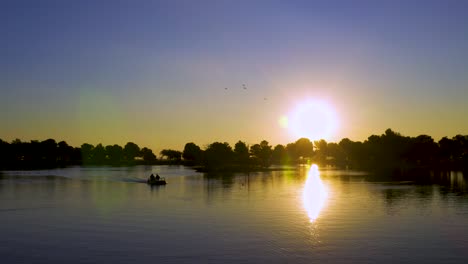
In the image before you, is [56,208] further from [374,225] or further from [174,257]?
[374,225]

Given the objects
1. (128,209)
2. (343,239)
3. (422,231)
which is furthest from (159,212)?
(422,231)

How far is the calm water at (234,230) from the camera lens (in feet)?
111

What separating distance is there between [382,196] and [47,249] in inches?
2183

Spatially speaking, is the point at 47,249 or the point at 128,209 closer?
the point at 47,249

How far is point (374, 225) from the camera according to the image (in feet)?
153

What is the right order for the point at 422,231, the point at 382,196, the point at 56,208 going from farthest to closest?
the point at 382,196
the point at 56,208
the point at 422,231

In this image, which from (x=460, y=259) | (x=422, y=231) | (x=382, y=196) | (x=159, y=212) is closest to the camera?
(x=460, y=259)

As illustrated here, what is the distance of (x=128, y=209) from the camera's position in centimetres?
5953

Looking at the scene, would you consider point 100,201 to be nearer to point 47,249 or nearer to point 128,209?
point 128,209

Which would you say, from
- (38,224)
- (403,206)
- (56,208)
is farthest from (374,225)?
→ (56,208)

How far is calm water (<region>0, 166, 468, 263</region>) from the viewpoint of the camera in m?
33.7

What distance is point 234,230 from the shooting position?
4400 centimetres

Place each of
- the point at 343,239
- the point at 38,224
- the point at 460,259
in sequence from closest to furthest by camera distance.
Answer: the point at 460,259 → the point at 343,239 → the point at 38,224

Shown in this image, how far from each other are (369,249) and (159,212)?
2802 centimetres
